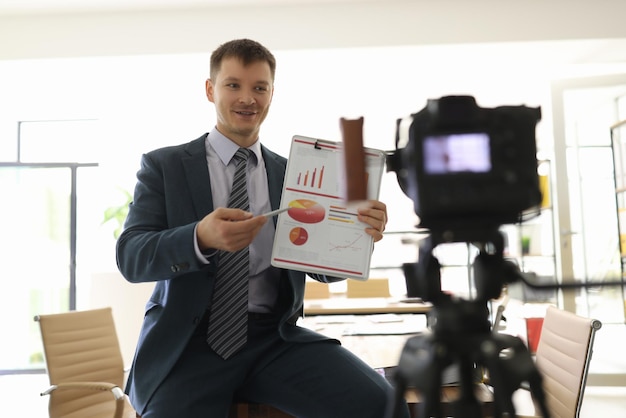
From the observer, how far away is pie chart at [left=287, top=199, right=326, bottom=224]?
4.57ft

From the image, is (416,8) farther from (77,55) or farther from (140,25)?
(77,55)

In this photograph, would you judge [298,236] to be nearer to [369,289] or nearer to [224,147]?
[224,147]

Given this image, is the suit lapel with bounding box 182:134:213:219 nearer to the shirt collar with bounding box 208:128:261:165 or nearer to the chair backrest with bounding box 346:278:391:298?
the shirt collar with bounding box 208:128:261:165

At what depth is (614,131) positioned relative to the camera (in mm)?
4496

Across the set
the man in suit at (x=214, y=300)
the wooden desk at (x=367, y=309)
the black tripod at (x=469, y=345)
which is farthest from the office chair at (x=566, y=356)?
the wooden desk at (x=367, y=309)

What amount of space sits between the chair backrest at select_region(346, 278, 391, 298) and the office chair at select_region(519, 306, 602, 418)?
302 centimetres

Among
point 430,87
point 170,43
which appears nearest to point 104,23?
point 170,43

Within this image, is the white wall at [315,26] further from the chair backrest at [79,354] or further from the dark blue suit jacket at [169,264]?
the dark blue suit jacket at [169,264]

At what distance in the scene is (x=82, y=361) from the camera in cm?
276

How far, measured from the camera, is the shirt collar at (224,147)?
61.4 inches

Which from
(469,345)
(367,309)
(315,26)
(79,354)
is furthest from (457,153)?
(315,26)

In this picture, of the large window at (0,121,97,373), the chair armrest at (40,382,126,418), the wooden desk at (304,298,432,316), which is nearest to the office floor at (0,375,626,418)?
the large window at (0,121,97,373)

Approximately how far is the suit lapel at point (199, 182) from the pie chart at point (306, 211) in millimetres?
225

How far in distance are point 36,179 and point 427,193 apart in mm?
6595
